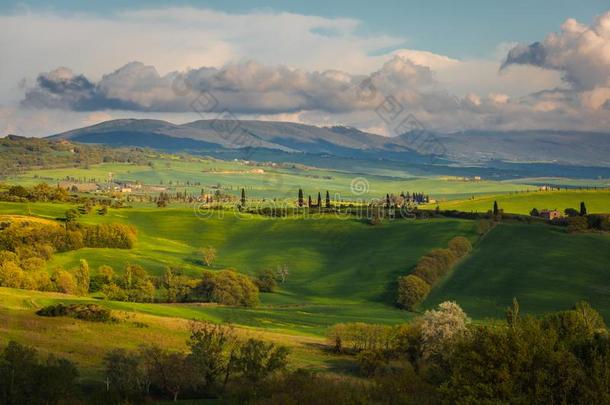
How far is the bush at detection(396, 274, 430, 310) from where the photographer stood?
138 m

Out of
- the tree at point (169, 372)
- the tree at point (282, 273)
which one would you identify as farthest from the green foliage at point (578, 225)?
the tree at point (169, 372)

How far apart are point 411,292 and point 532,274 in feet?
98.6

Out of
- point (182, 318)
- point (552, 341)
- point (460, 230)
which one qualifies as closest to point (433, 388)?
point (552, 341)

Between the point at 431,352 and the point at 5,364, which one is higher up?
the point at 5,364

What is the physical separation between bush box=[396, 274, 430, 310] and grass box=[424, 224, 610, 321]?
203 centimetres

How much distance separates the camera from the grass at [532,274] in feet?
440

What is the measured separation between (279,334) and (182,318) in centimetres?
1557

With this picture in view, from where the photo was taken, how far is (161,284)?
5704 inches

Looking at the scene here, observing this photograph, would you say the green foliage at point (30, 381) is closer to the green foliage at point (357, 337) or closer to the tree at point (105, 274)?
the green foliage at point (357, 337)

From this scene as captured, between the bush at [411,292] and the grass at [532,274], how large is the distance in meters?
2.03

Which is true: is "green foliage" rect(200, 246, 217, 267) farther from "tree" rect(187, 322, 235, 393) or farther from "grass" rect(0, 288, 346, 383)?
"tree" rect(187, 322, 235, 393)

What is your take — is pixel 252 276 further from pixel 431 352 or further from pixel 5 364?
pixel 5 364

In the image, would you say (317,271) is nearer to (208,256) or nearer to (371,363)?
(208,256)

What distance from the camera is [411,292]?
139m
